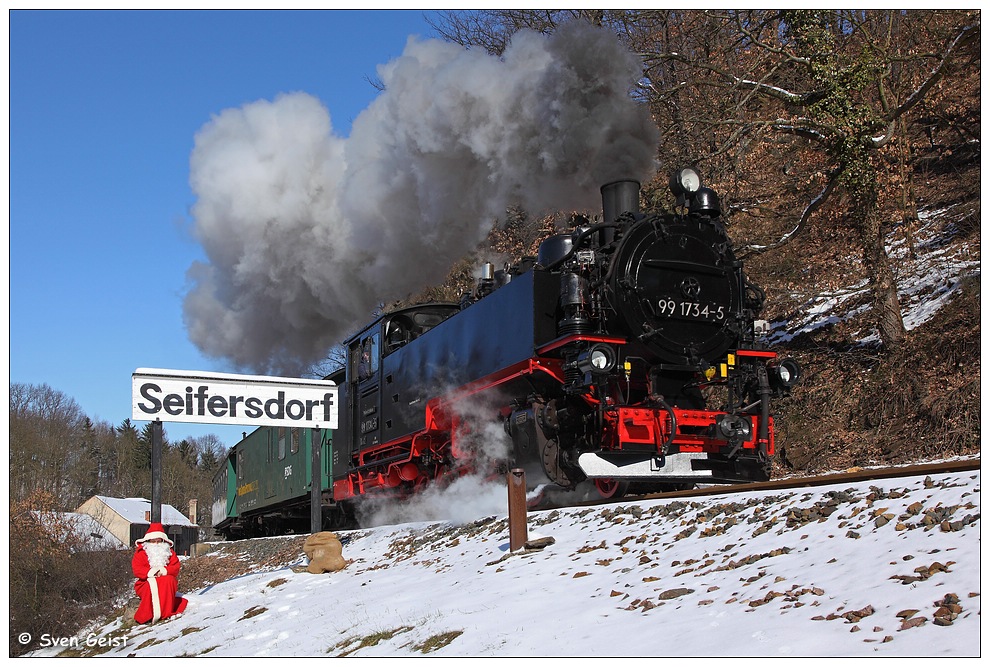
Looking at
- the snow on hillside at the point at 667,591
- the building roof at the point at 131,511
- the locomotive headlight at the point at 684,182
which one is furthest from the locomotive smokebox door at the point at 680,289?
the building roof at the point at 131,511

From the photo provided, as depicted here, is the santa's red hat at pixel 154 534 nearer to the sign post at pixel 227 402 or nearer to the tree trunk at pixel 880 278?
the sign post at pixel 227 402

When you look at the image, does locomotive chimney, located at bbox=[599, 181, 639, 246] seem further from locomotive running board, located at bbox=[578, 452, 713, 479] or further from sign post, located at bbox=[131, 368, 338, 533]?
sign post, located at bbox=[131, 368, 338, 533]

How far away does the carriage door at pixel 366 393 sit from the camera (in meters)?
15.0

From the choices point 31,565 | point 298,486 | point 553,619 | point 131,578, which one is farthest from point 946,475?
point 31,565

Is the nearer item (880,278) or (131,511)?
(880,278)

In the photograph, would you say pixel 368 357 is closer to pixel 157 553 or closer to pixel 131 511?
pixel 157 553

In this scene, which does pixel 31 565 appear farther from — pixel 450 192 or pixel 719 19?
pixel 719 19

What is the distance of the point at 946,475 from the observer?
704 centimetres

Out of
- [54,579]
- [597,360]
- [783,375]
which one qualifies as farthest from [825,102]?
[54,579]

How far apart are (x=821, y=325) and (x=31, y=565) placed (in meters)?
19.7

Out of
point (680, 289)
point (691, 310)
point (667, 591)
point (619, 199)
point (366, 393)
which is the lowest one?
point (667, 591)

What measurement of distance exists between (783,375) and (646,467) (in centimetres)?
239

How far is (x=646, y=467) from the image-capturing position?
1043 centimetres

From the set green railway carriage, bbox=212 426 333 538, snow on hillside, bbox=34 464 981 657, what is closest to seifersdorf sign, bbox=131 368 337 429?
green railway carriage, bbox=212 426 333 538
